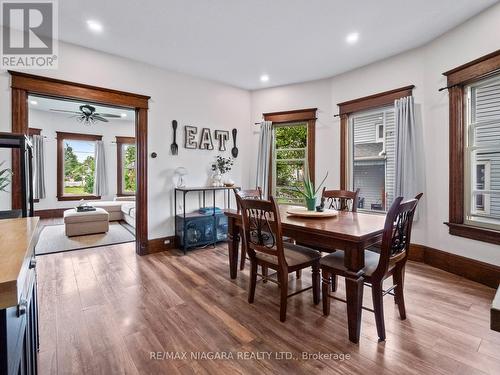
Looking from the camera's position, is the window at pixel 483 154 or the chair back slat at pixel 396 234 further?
the window at pixel 483 154

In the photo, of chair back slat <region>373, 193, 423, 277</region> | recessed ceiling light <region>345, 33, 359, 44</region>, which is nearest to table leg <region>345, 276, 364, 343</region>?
chair back slat <region>373, 193, 423, 277</region>

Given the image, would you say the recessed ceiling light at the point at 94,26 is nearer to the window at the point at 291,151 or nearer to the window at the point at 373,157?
the window at the point at 291,151

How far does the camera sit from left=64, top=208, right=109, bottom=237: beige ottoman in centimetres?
480

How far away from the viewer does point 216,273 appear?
311cm

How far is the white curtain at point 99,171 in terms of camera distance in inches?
300

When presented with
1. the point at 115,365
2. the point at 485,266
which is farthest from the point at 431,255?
the point at 115,365

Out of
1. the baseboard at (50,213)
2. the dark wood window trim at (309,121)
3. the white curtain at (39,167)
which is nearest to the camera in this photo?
the dark wood window trim at (309,121)

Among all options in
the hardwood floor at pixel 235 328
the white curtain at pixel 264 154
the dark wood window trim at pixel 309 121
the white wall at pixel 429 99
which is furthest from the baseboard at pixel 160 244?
the white wall at pixel 429 99

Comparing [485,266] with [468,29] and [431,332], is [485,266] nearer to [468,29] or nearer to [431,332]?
[431,332]

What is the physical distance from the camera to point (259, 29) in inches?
118

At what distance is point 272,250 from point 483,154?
2702mm

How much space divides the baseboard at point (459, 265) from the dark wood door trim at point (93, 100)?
386 centimetres

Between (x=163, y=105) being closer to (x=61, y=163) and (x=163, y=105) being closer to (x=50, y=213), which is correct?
(x=61, y=163)

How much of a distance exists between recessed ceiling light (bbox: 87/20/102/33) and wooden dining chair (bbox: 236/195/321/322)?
258cm
